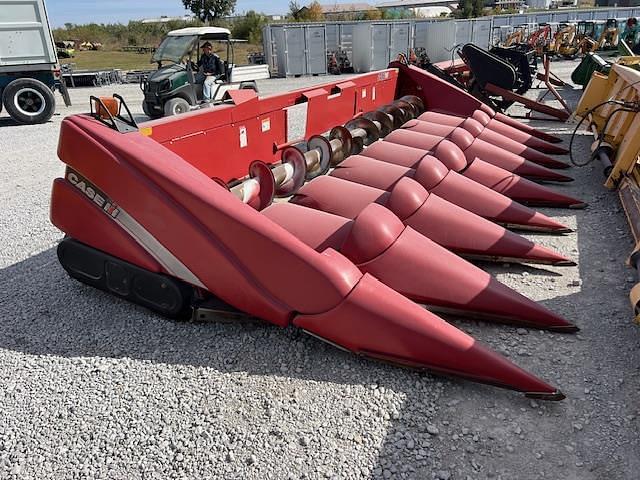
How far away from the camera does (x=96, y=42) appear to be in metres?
35.2

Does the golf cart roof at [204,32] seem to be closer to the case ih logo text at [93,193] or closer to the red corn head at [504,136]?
the red corn head at [504,136]

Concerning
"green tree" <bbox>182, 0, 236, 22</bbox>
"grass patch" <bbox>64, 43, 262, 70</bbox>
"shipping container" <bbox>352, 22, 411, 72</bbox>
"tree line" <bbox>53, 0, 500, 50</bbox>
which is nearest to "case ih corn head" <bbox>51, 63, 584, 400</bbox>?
"shipping container" <bbox>352, 22, 411, 72</bbox>

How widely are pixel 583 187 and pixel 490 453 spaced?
11.8 ft

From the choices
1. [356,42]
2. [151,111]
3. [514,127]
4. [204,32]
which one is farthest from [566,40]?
[151,111]

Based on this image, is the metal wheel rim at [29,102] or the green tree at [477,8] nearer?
the metal wheel rim at [29,102]

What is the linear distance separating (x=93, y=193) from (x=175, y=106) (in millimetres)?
6460

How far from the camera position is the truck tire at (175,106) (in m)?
8.52

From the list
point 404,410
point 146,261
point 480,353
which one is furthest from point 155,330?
point 480,353

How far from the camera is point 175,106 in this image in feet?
Result: 28.1

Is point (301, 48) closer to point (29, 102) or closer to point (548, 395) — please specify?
point (29, 102)

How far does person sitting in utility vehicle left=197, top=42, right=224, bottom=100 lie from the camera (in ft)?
29.4

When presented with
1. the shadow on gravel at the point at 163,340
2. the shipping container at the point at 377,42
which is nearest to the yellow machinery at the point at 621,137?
the shadow on gravel at the point at 163,340

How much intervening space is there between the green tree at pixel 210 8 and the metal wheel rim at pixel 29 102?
32.7 meters

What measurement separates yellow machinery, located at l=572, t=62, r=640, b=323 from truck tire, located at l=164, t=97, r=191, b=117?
6254mm
